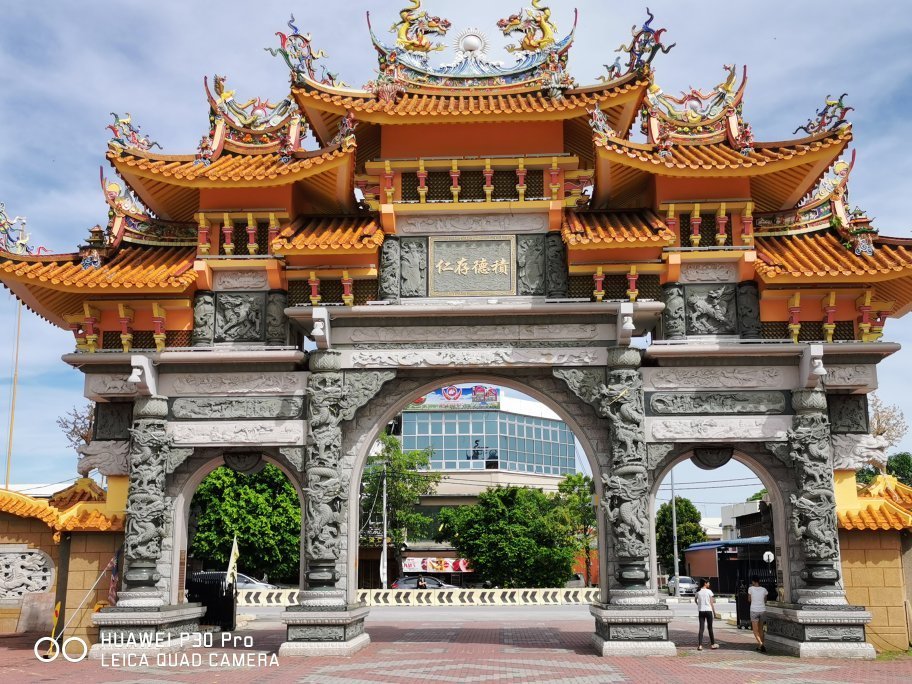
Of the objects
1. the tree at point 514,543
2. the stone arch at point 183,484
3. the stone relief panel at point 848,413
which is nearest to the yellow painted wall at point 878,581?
the stone relief panel at point 848,413

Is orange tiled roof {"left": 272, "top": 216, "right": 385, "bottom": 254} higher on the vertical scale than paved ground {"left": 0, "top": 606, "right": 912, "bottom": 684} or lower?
higher

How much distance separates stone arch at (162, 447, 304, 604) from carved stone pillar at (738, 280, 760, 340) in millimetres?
7947

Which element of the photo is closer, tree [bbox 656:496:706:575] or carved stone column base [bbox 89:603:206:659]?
carved stone column base [bbox 89:603:206:659]

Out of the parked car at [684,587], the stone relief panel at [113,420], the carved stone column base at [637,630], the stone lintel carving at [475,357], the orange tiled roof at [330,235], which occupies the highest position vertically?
the orange tiled roof at [330,235]

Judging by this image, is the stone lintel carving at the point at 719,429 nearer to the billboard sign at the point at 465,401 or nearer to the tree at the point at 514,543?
the tree at the point at 514,543

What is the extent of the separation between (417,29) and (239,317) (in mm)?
6843

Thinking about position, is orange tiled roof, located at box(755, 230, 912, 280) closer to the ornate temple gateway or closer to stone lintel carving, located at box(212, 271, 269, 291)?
the ornate temple gateway

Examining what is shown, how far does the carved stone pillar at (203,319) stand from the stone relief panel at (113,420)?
171cm

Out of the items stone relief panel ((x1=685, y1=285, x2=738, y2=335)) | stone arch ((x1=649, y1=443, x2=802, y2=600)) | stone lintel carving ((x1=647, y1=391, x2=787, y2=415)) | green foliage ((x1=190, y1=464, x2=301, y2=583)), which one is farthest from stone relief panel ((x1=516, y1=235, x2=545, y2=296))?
green foliage ((x1=190, y1=464, x2=301, y2=583))

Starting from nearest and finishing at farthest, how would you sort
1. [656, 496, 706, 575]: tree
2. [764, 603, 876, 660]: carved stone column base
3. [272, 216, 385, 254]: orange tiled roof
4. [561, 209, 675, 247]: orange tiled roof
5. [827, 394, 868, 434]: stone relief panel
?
[764, 603, 876, 660]: carved stone column base, [561, 209, 675, 247]: orange tiled roof, [272, 216, 385, 254]: orange tiled roof, [827, 394, 868, 434]: stone relief panel, [656, 496, 706, 575]: tree

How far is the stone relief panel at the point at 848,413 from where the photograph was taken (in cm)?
1366

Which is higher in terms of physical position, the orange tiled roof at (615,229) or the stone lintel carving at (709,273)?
the orange tiled roof at (615,229)

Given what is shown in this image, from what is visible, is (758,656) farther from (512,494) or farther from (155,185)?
(512,494)

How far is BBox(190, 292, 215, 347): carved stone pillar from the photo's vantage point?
14.2 m
